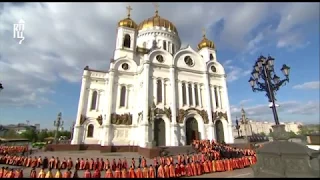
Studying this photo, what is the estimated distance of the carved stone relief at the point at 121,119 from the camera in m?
21.1

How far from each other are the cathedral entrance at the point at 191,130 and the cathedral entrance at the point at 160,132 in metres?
3.11

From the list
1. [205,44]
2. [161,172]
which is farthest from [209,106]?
[161,172]

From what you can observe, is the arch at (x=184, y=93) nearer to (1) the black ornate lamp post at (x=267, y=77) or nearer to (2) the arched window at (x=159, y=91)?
(2) the arched window at (x=159, y=91)

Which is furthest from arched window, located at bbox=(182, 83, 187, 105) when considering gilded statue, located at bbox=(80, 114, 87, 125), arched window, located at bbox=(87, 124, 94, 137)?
gilded statue, located at bbox=(80, 114, 87, 125)

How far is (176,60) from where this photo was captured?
23844mm

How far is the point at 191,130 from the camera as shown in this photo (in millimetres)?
21453

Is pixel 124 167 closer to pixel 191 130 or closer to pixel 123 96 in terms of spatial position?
pixel 191 130

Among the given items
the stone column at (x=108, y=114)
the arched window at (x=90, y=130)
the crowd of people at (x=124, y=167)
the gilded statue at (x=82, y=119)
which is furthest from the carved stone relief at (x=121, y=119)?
the crowd of people at (x=124, y=167)

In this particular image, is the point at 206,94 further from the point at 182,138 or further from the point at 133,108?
the point at 133,108

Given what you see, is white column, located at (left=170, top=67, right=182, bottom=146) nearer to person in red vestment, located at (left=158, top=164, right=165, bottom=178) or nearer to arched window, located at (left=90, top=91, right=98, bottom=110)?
arched window, located at (left=90, top=91, right=98, bottom=110)

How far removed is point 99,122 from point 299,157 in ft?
66.5

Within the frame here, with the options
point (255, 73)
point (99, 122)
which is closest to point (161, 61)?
point (99, 122)

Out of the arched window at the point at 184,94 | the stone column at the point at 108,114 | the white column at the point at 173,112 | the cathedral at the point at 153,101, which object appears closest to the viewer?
the white column at the point at 173,112

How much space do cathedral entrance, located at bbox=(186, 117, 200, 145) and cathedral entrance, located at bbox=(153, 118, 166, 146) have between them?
311 cm
